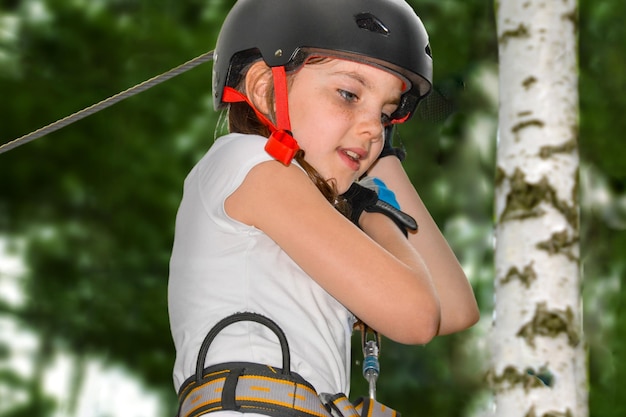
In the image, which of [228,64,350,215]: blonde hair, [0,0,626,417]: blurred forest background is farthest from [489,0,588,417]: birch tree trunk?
[0,0,626,417]: blurred forest background

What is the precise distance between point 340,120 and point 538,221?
1.84 m

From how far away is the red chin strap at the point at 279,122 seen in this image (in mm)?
2447

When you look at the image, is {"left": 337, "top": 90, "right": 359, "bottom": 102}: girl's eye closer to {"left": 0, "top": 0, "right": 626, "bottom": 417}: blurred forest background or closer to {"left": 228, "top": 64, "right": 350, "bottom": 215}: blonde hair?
{"left": 228, "top": 64, "right": 350, "bottom": 215}: blonde hair

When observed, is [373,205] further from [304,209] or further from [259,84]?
[259,84]

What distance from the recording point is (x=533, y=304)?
4.10 m

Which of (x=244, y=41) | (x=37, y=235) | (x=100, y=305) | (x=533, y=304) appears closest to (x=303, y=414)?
(x=244, y=41)

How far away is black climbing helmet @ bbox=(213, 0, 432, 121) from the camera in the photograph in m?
2.70

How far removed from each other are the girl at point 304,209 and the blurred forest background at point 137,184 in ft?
14.6

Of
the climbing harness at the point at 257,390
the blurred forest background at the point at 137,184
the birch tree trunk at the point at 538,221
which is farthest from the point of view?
the blurred forest background at the point at 137,184

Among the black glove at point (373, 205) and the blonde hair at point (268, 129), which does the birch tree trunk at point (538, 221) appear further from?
the blonde hair at point (268, 129)

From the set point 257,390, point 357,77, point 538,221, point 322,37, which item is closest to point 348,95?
point 357,77

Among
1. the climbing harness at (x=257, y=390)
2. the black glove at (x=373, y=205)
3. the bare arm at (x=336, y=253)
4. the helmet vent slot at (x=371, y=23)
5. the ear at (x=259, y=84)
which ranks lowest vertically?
the climbing harness at (x=257, y=390)

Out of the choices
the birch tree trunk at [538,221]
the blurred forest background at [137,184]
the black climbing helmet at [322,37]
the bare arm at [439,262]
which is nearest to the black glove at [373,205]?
the bare arm at [439,262]

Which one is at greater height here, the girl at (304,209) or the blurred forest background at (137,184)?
the blurred forest background at (137,184)
